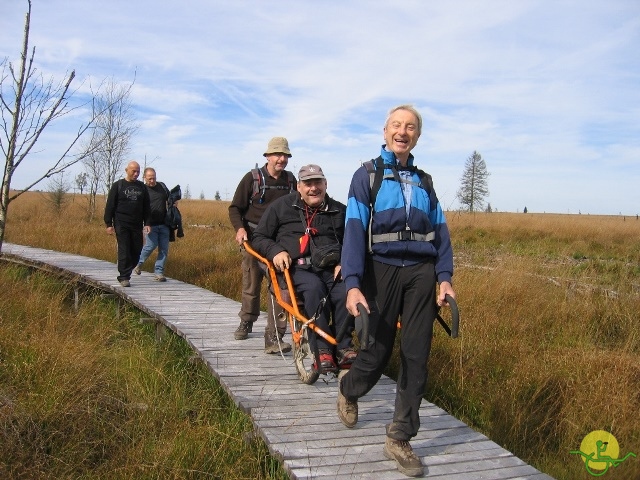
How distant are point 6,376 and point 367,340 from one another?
3001 mm

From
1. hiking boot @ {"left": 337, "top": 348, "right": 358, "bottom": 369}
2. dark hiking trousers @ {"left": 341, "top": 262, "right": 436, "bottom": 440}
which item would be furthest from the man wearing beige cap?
dark hiking trousers @ {"left": 341, "top": 262, "right": 436, "bottom": 440}

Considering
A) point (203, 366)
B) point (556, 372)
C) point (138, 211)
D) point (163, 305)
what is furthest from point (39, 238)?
point (556, 372)

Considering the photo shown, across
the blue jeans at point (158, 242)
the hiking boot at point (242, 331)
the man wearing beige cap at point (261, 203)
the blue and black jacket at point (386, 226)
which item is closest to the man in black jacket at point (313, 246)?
the man wearing beige cap at point (261, 203)

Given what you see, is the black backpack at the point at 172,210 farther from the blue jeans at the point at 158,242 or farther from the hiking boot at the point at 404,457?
the hiking boot at the point at 404,457

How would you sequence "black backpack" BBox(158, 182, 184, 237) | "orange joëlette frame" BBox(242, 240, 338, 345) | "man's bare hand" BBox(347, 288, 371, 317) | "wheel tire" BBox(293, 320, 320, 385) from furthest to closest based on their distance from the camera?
"black backpack" BBox(158, 182, 184, 237) < "wheel tire" BBox(293, 320, 320, 385) < "orange joëlette frame" BBox(242, 240, 338, 345) < "man's bare hand" BBox(347, 288, 371, 317)

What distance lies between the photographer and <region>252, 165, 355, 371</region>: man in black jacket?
4.25 meters

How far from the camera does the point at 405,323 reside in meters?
3.28

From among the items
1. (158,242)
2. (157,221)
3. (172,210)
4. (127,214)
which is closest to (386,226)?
(127,214)

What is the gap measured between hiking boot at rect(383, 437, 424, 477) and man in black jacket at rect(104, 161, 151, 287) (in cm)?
612

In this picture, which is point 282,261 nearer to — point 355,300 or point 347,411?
point 347,411

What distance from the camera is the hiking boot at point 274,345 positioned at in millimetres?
5562

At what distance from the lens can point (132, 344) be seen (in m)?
6.42

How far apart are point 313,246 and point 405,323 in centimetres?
141

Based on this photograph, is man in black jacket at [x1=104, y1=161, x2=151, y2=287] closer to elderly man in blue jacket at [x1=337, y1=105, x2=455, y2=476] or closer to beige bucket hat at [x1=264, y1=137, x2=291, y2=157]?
beige bucket hat at [x1=264, y1=137, x2=291, y2=157]
